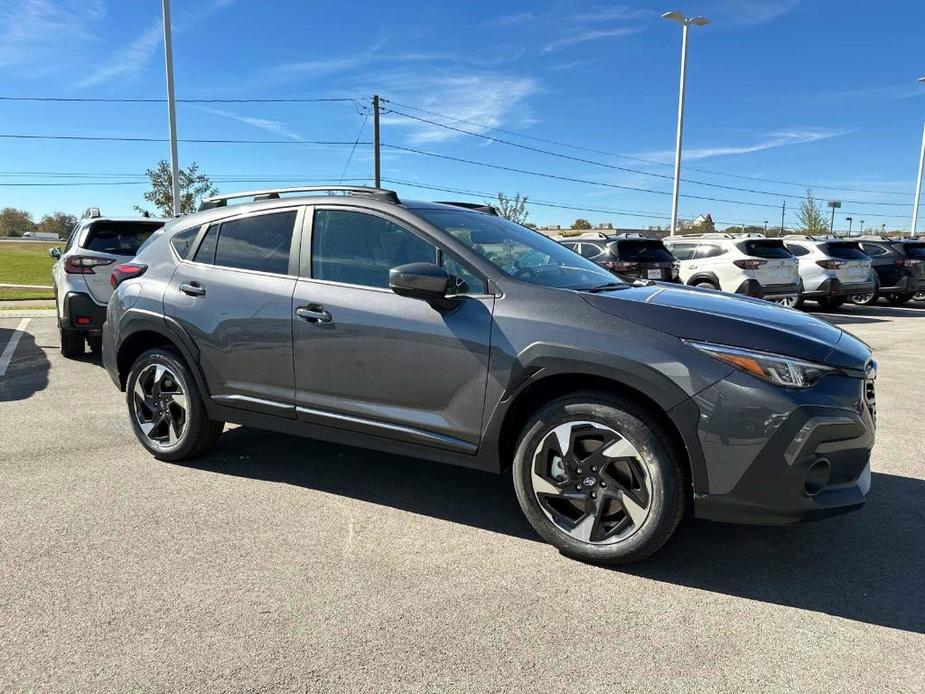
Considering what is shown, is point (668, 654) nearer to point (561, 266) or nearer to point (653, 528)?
point (653, 528)

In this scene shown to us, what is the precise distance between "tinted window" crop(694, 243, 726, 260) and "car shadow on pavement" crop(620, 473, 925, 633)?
1111 cm

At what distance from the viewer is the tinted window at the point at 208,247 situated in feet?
14.2

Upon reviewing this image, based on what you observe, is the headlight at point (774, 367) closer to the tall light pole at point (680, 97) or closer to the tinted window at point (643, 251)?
the tinted window at point (643, 251)

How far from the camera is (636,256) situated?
13.3 metres

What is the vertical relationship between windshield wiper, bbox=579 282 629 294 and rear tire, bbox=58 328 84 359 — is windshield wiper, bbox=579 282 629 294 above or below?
above

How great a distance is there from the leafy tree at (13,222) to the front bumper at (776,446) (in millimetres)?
142020

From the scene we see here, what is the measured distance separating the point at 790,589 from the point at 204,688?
2395 mm

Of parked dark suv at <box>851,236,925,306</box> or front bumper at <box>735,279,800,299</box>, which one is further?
parked dark suv at <box>851,236,925,306</box>

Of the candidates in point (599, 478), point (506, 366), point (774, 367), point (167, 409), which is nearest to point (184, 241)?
point (167, 409)

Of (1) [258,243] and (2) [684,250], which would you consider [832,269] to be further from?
(1) [258,243]

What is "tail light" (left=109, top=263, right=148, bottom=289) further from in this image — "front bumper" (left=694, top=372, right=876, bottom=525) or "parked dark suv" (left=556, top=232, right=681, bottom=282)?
"parked dark suv" (left=556, top=232, right=681, bottom=282)

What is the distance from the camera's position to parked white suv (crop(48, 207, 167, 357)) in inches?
299

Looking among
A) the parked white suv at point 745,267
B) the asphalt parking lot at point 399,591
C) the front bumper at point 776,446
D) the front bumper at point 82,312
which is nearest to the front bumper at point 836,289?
the parked white suv at point 745,267

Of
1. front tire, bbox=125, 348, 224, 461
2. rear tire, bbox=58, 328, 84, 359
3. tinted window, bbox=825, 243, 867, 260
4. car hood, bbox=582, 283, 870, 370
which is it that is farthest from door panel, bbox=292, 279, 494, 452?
tinted window, bbox=825, 243, 867, 260
